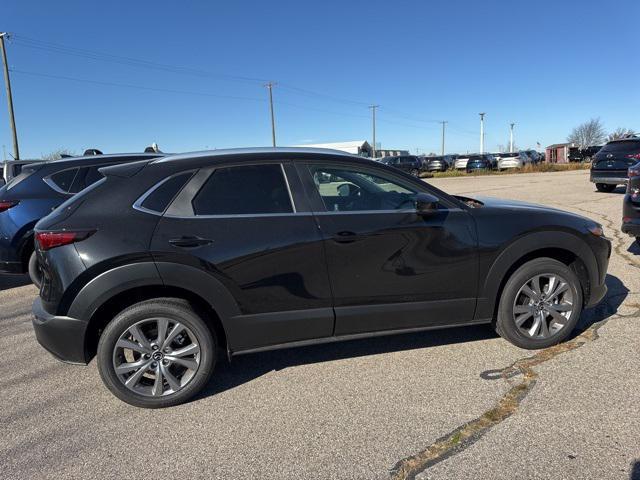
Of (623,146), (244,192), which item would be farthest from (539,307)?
(623,146)

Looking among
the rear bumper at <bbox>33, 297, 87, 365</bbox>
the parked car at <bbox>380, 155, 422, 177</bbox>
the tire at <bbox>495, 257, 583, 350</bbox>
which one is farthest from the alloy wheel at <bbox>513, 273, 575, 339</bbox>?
the parked car at <bbox>380, 155, 422, 177</bbox>

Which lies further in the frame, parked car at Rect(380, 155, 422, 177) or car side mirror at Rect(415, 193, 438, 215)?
parked car at Rect(380, 155, 422, 177)

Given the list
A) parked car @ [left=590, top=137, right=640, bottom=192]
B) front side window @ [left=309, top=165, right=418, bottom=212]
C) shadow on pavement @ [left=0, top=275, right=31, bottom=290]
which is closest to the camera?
front side window @ [left=309, top=165, right=418, bottom=212]

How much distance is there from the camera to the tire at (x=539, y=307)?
12.6ft

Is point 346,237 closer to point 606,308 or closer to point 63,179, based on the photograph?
point 606,308

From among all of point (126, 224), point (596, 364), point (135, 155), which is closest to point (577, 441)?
point (596, 364)

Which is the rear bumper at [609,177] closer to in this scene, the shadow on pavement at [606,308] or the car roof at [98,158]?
the shadow on pavement at [606,308]

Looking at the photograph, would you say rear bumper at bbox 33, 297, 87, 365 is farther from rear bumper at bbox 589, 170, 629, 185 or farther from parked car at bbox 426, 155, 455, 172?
parked car at bbox 426, 155, 455, 172

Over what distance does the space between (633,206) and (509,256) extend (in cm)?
378

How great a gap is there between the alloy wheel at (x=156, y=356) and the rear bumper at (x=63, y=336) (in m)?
0.24

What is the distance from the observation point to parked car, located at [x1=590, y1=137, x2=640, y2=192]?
45.1ft

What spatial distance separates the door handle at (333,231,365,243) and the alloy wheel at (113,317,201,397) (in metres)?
1.19

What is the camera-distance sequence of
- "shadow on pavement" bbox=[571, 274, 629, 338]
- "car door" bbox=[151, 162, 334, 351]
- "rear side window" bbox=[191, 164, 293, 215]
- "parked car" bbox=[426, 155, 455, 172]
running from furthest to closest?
"parked car" bbox=[426, 155, 455, 172] < "shadow on pavement" bbox=[571, 274, 629, 338] < "rear side window" bbox=[191, 164, 293, 215] < "car door" bbox=[151, 162, 334, 351]

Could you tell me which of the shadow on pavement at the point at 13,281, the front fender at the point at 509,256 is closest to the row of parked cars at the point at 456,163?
the shadow on pavement at the point at 13,281
